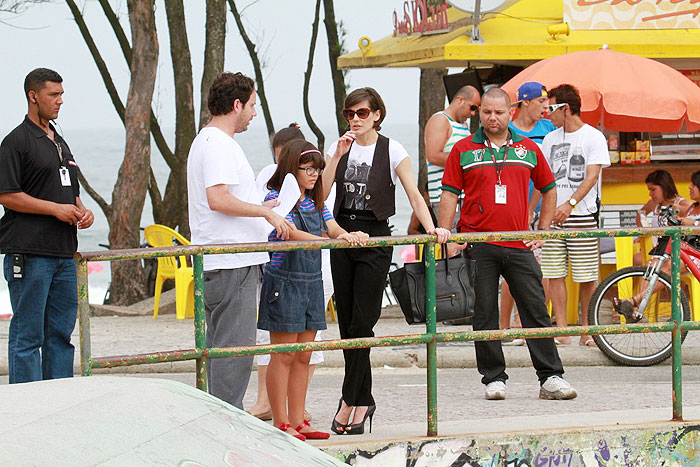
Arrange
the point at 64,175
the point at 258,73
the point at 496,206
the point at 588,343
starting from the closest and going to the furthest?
1. the point at 64,175
2. the point at 496,206
3. the point at 588,343
4. the point at 258,73

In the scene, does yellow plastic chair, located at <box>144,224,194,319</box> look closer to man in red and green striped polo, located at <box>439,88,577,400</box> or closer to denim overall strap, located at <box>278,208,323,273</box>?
man in red and green striped polo, located at <box>439,88,577,400</box>

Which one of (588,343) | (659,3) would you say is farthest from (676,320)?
(659,3)

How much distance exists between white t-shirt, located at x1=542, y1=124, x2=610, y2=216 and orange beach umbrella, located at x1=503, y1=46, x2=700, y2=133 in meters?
1.56

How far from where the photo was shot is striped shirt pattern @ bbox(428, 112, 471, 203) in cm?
939

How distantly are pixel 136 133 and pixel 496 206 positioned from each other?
9.28m

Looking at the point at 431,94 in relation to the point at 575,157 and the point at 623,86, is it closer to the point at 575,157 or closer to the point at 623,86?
the point at 623,86

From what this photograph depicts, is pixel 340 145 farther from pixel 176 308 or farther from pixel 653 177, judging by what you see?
pixel 176 308

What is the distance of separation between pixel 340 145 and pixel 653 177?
5.41 m

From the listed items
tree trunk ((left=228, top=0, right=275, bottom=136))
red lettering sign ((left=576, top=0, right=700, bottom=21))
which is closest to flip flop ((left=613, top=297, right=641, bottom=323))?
red lettering sign ((left=576, top=0, right=700, bottom=21))

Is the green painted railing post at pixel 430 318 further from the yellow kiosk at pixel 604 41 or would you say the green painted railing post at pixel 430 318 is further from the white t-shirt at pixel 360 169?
the yellow kiosk at pixel 604 41

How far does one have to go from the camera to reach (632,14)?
44.3 ft

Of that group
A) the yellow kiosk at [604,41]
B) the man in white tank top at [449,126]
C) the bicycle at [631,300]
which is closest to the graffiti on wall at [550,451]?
the bicycle at [631,300]

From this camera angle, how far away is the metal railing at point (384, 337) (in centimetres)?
505

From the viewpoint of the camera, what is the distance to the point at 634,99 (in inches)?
435
